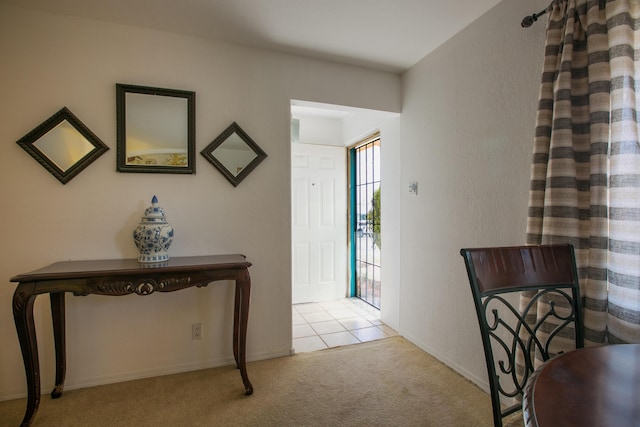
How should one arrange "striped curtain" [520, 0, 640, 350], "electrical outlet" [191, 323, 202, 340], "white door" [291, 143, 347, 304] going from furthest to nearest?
"white door" [291, 143, 347, 304]
"electrical outlet" [191, 323, 202, 340]
"striped curtain" [520, 0, 640, 350]

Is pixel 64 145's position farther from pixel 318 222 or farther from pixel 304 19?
pixel 318 222

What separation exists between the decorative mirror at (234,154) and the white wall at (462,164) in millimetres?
1357

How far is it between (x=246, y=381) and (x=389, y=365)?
40.7 inches

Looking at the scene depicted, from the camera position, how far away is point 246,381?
6.29 feet

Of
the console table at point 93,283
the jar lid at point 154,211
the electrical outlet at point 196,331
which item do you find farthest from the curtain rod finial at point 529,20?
the electrical outlet at point 196,331

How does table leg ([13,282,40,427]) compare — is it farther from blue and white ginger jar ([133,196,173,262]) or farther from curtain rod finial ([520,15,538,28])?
curtain rod finial ([520,15,538,28])

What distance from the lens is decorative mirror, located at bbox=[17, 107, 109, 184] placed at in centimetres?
191

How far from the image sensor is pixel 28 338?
5.15 ft

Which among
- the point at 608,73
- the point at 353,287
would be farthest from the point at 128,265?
the point at 353,287

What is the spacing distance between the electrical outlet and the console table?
422mm

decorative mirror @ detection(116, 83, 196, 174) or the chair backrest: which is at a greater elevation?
decorative mirror @ detection(116, 83, 196, 174)

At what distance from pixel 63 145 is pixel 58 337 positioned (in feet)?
3.93

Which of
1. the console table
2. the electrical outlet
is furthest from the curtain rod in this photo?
the electrical outlet

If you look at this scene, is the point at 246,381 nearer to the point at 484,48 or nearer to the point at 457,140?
the point at 457,140
